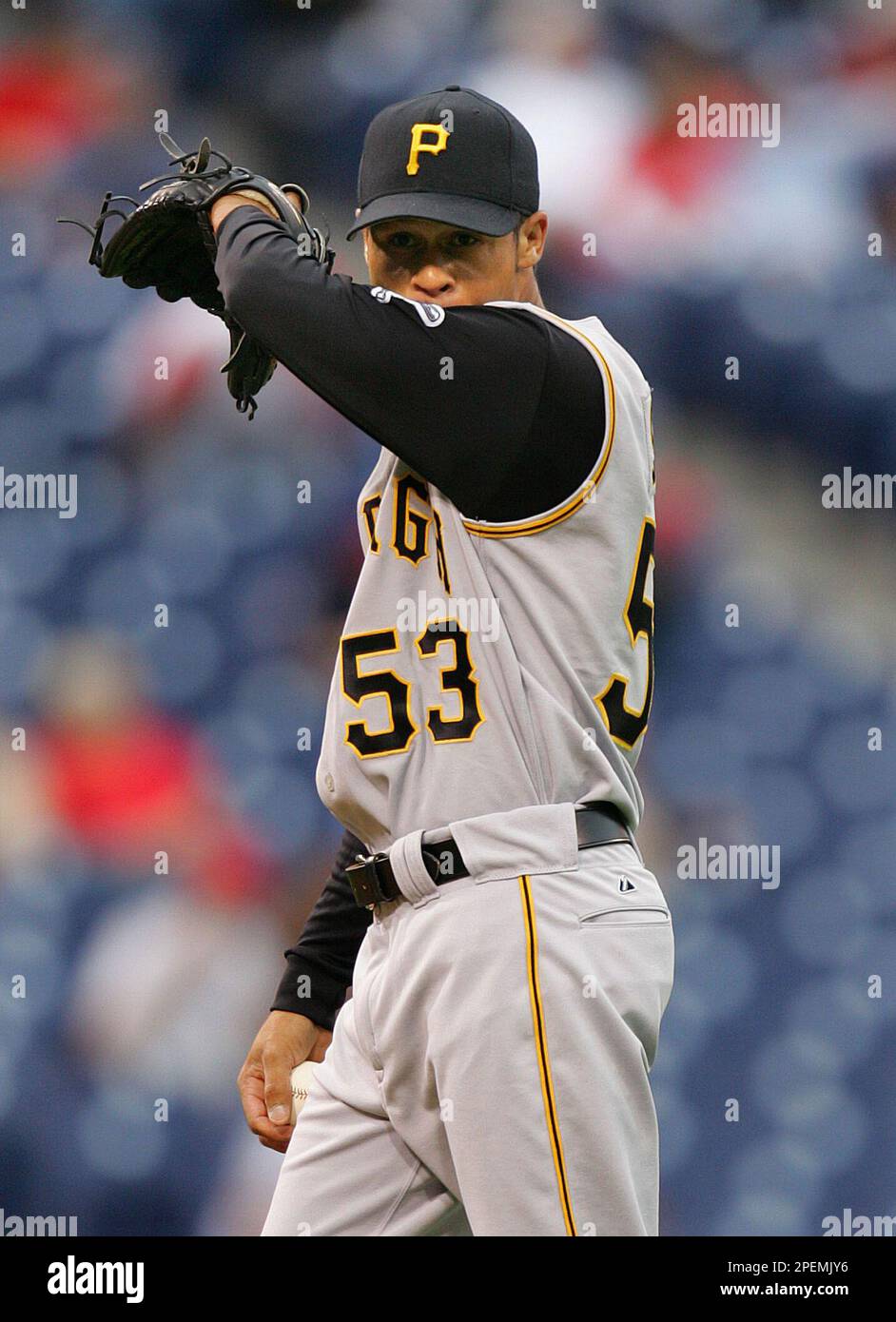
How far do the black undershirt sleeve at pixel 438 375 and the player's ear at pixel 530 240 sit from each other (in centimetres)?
20

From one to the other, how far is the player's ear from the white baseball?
910 mm

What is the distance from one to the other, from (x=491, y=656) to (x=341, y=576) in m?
1.30

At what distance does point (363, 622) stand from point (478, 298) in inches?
14.7

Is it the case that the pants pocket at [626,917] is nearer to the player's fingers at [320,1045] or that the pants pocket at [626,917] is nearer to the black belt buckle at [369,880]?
the black belt buckle at [369,880]

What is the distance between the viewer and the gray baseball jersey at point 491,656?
1.43 meters

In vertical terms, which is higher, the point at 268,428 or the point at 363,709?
the point at 268,428

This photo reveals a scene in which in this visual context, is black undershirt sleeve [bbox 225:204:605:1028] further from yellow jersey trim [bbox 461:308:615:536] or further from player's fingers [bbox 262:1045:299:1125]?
player's fingers [bbox 262:1045:299:1125]

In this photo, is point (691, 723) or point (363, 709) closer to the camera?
point (363, 709)

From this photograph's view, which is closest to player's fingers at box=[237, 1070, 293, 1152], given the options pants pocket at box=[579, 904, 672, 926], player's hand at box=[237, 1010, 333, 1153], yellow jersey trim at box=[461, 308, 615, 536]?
player's hand at box=[237, 1010, 333, 1153]

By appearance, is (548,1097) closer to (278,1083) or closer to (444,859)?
(444,859)

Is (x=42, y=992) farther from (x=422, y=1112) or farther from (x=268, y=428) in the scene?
(x=422, y=1112)

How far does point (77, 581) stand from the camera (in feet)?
8.89

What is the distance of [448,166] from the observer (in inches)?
61.9

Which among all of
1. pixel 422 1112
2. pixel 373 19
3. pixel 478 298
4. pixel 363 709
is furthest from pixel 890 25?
pixel 422 1112
